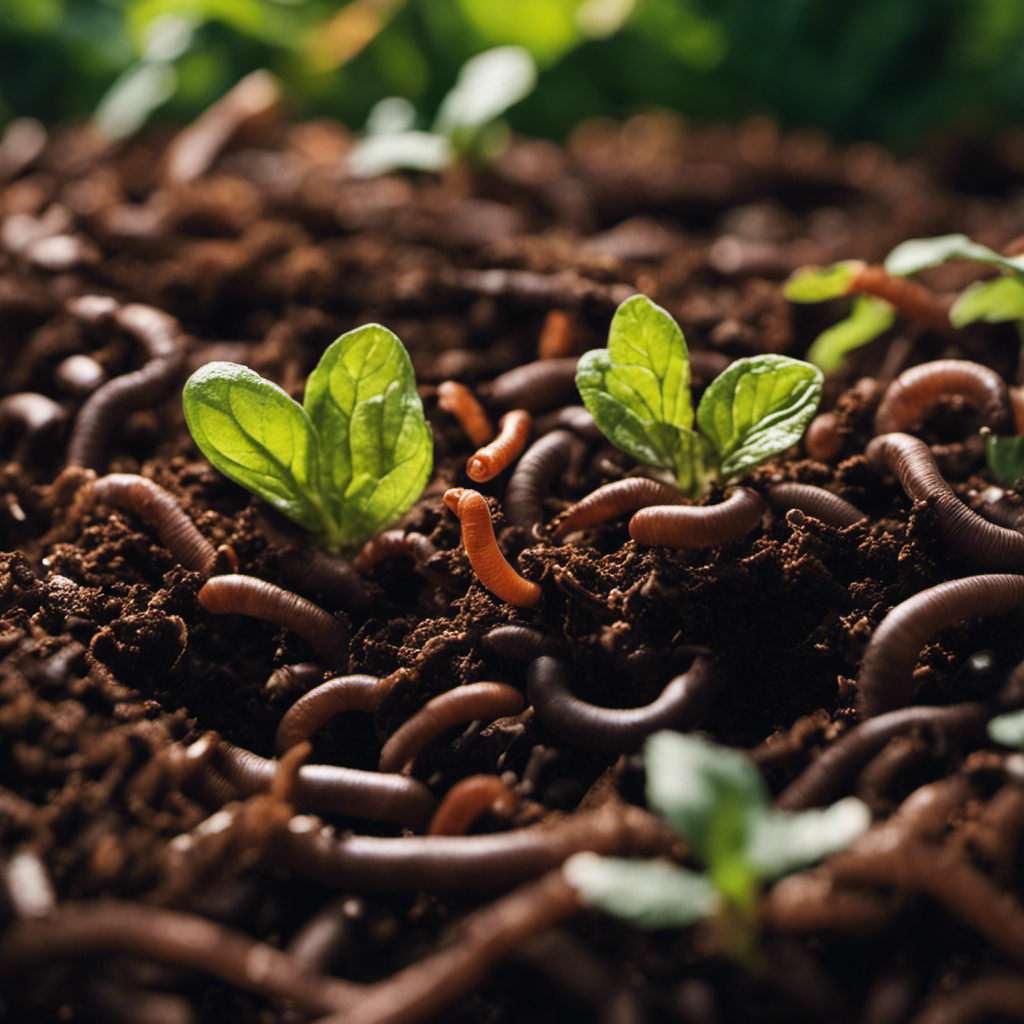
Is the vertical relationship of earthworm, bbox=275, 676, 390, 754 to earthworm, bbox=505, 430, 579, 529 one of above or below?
below

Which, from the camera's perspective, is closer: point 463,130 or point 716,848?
point 716,848

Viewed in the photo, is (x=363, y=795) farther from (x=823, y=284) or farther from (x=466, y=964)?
(x=823, y=284)

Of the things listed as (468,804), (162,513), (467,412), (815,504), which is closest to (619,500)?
(815,504)

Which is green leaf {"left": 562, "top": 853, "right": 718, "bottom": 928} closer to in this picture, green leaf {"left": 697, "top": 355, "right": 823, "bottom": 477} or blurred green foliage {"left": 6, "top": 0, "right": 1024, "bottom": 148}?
green leaf {"left": 697, "top": 355, "right": 823, "bottom": 477}

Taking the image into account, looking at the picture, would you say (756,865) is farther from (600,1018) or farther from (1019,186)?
(1019,186)

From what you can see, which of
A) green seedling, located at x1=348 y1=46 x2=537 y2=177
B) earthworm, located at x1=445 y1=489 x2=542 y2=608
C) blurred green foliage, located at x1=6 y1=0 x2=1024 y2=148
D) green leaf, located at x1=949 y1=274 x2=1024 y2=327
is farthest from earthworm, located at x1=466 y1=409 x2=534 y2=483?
blurred green foliage, located at x1=6 y1=0 x2=1024 y2=148

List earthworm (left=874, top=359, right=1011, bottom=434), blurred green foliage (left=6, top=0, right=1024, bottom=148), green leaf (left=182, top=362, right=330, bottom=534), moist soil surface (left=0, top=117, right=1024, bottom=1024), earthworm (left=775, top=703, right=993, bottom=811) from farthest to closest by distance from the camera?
blurred green foliage (left=6, top=0, right=1024, bottom=148), earthworm (left=874, top=359, right=1011, bottom=434), green leaf (left=182, top=362, right=330, bottom=534), earthworm (left=775, top=703, right=993, bottom=811), moist soil surface (left=0, top=117, right=1024, bottom=1024)

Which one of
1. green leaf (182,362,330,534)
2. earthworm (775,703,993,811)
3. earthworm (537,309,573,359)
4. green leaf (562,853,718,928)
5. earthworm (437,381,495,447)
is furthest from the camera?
earthworm (537,309,573,359)
